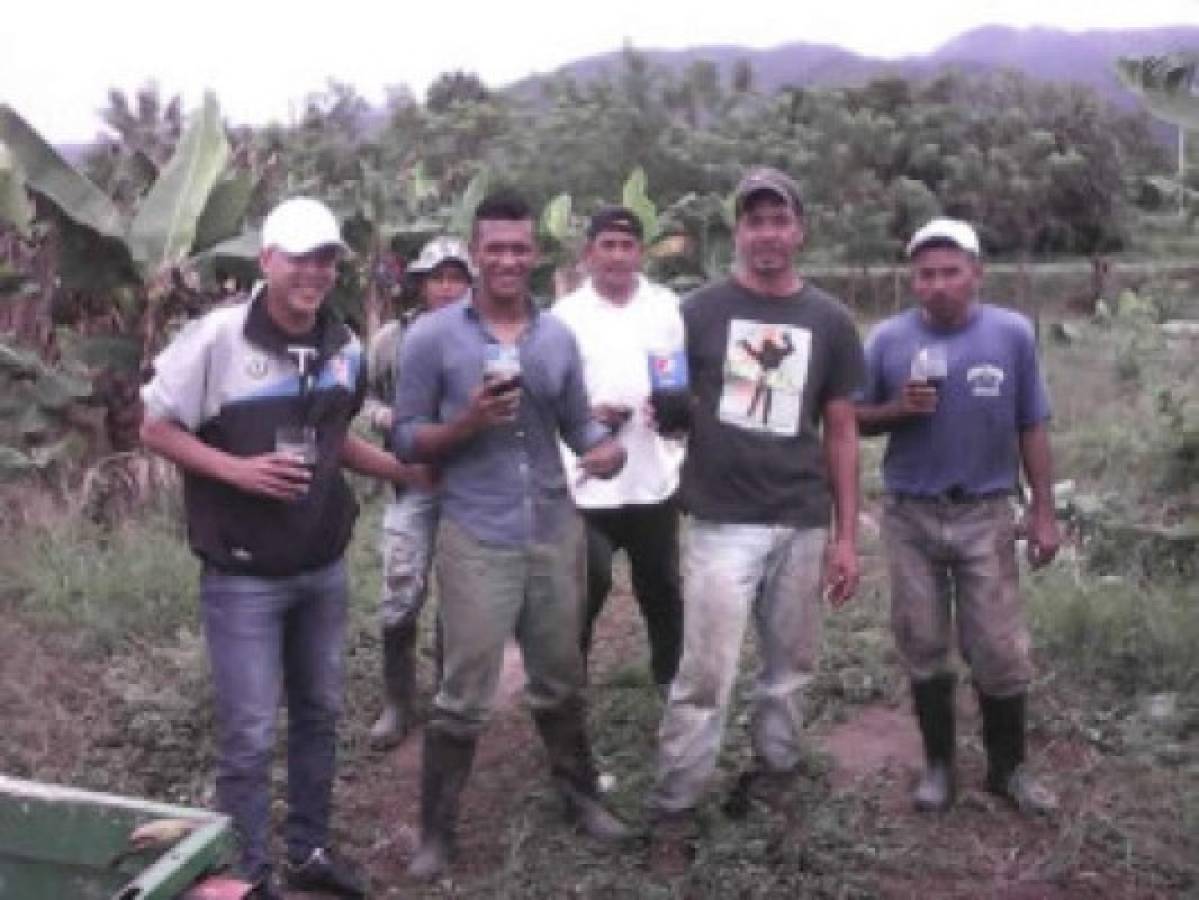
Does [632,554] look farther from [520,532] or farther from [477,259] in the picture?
[477,259]

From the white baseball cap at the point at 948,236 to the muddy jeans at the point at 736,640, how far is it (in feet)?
3.06

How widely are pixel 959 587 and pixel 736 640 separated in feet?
2.69

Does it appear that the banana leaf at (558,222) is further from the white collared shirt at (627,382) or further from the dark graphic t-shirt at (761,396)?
the dark graphic t-shirt at (761,396)

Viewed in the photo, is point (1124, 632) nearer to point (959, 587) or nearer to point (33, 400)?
point (959, 587)

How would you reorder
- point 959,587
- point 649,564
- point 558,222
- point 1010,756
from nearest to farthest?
point 959,587, point 1010,756, point 649,564, point 558,222

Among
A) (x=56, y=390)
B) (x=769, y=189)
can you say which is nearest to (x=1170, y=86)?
(x=769, y=189)

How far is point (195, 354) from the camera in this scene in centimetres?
373

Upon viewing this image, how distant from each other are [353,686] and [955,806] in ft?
8.09

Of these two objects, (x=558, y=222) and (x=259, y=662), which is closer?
(x=259, y=662)

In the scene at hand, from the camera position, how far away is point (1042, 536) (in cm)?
461

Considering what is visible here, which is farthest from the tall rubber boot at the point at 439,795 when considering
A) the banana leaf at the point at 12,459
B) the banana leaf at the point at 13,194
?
the banana leaf at the point at 13,194

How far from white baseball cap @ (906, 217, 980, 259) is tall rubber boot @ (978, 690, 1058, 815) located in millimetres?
1399

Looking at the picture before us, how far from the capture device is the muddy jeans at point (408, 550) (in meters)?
5.16

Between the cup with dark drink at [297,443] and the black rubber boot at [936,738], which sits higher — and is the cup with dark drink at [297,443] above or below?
above
